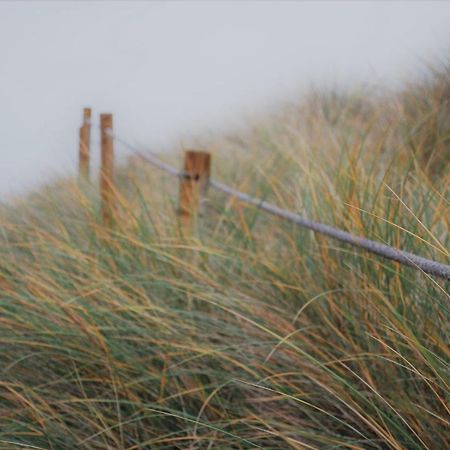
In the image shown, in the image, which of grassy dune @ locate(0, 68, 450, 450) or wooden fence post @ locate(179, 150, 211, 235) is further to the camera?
wooden fence post @ locate(179, 150, 211, 235)

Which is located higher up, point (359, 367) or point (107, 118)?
point (107, 118)

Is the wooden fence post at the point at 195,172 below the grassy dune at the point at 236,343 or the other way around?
the other way around

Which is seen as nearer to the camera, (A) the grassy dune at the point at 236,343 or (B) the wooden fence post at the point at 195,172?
(A) the grassy dune at the point at 236,343

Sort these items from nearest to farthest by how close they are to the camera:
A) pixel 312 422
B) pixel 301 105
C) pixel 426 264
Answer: pixel 426 264
pixel 312 422
pixel 301 105

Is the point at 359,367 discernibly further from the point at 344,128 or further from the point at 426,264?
the point at 344,128

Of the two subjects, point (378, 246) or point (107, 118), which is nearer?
point (378, 246)

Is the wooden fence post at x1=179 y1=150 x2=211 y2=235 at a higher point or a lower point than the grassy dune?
higher

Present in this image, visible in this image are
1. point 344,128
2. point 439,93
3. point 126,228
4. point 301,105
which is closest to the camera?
point 126,228

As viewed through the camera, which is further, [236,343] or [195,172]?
[195,172]

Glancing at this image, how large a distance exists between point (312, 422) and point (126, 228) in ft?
3.11

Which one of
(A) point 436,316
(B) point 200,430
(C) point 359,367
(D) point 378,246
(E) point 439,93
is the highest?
(E) point 439,93

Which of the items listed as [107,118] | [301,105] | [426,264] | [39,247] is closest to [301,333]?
[426,264]

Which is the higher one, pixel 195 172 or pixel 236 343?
pixel 195 172

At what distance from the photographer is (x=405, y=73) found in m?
5.06
